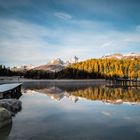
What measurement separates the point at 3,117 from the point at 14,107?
4738 millimetres

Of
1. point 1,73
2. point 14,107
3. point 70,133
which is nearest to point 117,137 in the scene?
point 70,133

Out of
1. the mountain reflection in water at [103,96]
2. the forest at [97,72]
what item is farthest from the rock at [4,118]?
the forest at [97,72]

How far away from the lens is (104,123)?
37.8 feet

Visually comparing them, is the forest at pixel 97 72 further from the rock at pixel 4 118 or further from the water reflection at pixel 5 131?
the water reflection at pixel 5 131

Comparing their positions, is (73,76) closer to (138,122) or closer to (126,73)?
(126,73)

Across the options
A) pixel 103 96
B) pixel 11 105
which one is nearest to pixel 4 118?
pixel 11 105

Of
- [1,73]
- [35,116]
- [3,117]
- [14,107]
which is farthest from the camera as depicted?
[1,73]

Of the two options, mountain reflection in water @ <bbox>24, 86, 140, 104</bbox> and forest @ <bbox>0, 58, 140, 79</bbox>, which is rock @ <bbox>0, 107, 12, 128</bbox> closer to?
mountain reflection in water @ <bbox>24, 86, 140, 104</bbox>

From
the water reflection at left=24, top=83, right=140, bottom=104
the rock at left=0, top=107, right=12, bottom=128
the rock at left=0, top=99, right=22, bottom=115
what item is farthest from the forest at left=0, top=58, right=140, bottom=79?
the rock at left=0, top=107, right=12, bottom=128

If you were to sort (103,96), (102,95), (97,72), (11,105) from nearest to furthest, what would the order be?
1. (11,105)
2. (103,96)
3. (102,95)
4. (97,72)

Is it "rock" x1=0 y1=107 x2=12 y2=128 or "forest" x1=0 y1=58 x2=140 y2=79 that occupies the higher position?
"forest" x1=0 y1=58 x2=140 y2=79

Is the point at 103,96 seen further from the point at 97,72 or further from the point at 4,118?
the point at 97,72

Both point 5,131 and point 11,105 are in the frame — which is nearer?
point 5,131

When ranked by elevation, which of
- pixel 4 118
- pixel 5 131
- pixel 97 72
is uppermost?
pixel 97 72
